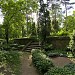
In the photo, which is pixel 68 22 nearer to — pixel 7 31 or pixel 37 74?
pixel 7 31

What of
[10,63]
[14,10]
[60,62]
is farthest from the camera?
[14,10]

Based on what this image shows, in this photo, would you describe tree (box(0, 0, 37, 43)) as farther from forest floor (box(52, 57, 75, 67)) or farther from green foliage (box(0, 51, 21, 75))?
green foliage (box(0, 51, 21, 75))

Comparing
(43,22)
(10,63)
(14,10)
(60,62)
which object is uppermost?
(14,10)

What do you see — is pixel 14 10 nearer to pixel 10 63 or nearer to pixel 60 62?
pixel 60 62

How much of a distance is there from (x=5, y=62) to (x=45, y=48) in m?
9.62

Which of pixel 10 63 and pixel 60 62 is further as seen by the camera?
pixel 60 62

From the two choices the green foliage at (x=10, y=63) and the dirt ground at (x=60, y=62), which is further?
the dirt ground at (x=60, y=62)

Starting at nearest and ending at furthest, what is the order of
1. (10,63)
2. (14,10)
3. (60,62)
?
(10,63) < (60,62) < (14,10)

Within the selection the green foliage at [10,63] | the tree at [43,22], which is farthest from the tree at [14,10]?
the green foliage at [10,63]

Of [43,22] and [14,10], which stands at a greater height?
[14,10]

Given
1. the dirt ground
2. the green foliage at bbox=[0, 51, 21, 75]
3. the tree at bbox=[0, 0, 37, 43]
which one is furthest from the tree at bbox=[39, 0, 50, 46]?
the green foliage at bbox=[0, 51, 21, 75]

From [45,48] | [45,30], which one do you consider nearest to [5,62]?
[45,48]

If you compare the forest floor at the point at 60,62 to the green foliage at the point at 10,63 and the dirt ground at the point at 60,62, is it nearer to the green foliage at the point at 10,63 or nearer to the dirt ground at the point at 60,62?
the dirt ground at the point at 60,62

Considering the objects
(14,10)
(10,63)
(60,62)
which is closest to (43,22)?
(14,10)
